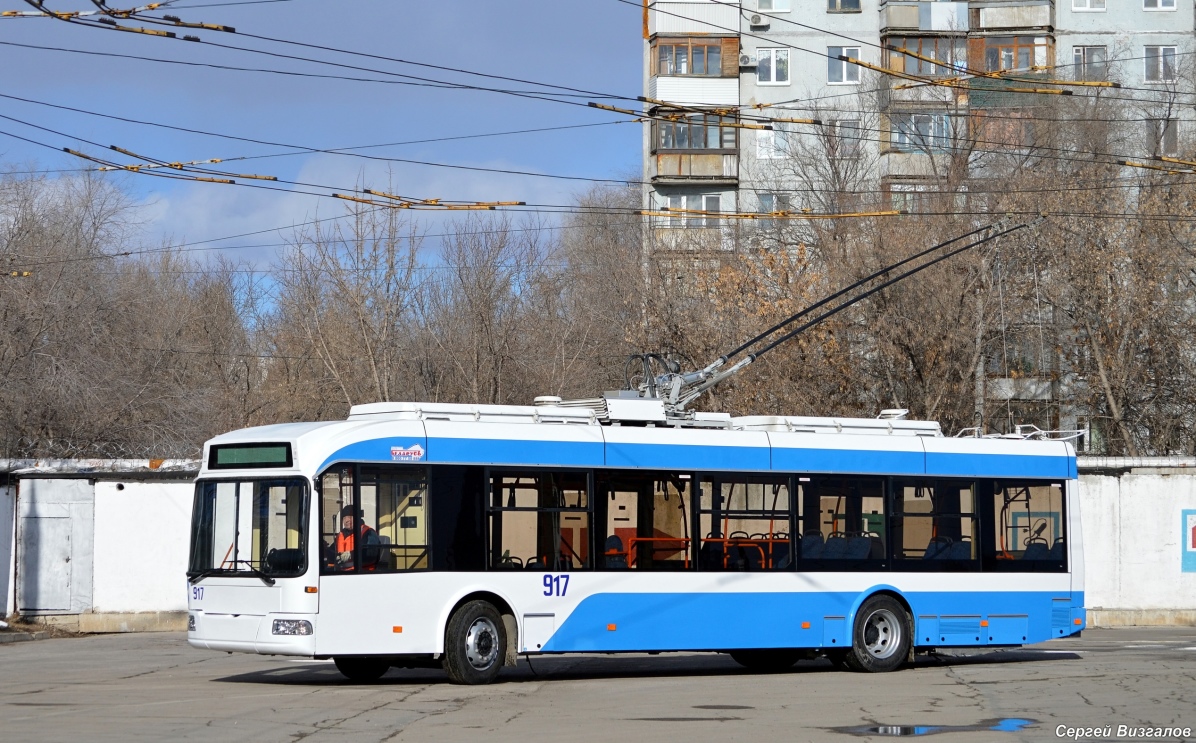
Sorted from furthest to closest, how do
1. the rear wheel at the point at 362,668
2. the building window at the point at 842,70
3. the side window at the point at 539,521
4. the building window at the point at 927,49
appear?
the building window at the point at 842,70, the building window at the point at 927,49, the rear wheel at the point at 362,668, the side window at the point at 539,521

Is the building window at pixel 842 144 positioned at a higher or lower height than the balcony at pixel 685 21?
lower

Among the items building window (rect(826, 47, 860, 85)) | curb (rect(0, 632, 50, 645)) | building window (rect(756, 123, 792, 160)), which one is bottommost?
curb (rect(0, 632, 50, 645))

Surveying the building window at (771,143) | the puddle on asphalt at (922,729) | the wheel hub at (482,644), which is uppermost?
the building window at (771,143)

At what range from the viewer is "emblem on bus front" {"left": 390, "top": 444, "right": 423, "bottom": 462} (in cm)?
1459

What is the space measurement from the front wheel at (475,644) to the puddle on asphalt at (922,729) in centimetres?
456

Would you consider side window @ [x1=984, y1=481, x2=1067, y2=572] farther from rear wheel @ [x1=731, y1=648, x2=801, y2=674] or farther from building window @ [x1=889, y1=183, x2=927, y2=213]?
building window @ [x1=889, y1=183, x2=927, y2=213]

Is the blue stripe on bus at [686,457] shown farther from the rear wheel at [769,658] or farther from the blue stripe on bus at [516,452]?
the rear wheel at [769,658]

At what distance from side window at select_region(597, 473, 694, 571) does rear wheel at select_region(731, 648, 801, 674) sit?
85.4 inches

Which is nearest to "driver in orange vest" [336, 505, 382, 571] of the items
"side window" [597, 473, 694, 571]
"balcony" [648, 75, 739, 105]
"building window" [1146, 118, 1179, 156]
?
"side window" [597, 473, 694, 571]

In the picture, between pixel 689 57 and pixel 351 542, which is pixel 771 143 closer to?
pixel 689 57

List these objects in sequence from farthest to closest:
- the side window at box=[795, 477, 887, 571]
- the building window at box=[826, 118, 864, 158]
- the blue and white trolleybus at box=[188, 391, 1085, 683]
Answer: the building window at box=[826, 118, 864, 158] < the side window at box=[795, 477, 887, 571] < the blue and white trolleybus at box=[188, 391, 1085, 683]

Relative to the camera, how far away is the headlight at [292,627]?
1376 cm

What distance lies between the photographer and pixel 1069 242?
3712cm

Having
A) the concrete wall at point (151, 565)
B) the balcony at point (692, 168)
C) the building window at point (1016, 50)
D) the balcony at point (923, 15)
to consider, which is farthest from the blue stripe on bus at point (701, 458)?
the balcony at point (923, 15)
